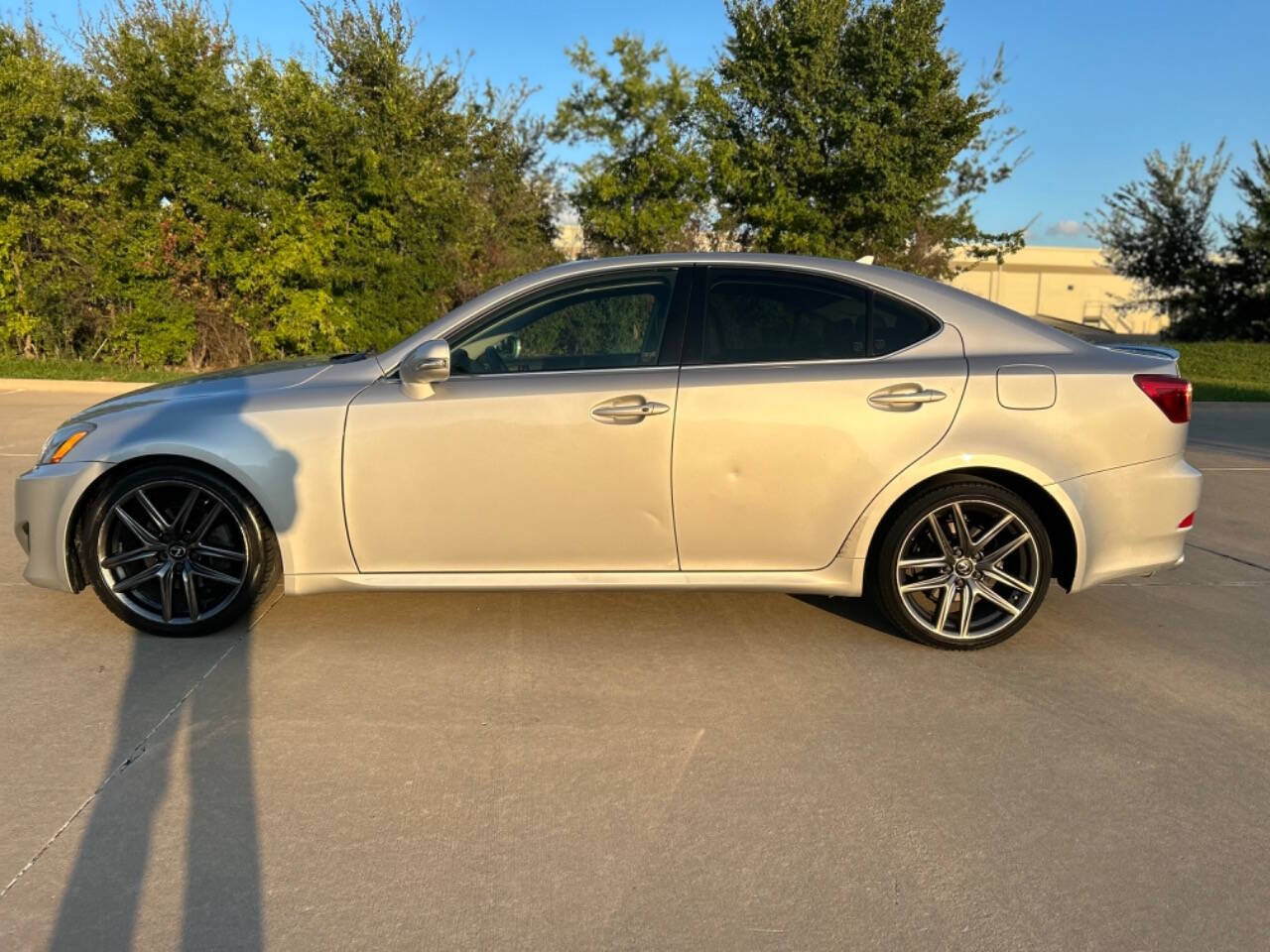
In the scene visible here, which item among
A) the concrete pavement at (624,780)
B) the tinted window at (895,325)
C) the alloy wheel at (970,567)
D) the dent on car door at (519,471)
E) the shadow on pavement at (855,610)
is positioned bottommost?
the concrete pavement at (624,780)

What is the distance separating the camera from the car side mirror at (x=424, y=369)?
13.4 ft

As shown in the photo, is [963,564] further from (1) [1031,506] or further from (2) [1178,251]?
(2) [1178,251]

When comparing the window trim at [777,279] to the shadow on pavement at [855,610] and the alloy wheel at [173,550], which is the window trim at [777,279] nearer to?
the shadow on pavement at [855,610]

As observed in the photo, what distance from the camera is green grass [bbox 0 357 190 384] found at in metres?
14.4

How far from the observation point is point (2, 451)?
8.91 m

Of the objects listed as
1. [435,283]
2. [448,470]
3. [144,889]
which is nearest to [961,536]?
[448,470]

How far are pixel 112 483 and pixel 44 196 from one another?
44.0 feet

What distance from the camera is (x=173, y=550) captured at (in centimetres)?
432

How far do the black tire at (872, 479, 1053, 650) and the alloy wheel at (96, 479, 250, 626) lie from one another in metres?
2.87

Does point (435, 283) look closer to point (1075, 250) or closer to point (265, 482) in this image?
point (265, 482)

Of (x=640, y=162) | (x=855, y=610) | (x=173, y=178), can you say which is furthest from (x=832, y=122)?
(x=855, y=610)

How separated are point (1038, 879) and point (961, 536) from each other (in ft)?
5.99

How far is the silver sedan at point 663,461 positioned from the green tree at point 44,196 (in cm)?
1271

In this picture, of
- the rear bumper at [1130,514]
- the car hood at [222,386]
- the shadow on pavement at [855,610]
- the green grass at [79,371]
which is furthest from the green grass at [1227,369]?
the green grass at [79,371]
